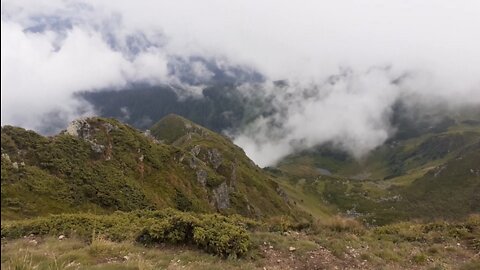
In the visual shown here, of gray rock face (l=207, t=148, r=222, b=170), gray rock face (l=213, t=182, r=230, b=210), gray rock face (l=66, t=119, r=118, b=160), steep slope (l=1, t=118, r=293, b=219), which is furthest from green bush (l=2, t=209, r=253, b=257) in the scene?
gray rock face (l=207, t=148, r=222, b=170)

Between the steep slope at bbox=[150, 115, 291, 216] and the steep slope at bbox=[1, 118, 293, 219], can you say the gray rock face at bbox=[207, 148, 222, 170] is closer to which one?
→ the steep slope at bbox=[150, 115, 291, 216]

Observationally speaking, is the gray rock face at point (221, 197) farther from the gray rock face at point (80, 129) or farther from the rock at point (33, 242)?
the rock at point (33, 242)

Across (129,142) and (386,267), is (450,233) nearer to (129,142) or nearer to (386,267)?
(386,267)

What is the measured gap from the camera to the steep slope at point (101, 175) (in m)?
39.7

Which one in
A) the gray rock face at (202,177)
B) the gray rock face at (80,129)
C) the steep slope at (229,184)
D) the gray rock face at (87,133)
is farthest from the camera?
the steep slope at (229,184)

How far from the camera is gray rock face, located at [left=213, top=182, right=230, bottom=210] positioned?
95344 mm

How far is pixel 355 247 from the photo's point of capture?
61.9ft

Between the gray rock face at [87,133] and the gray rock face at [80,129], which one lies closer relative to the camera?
the gray rock face at [87,133]

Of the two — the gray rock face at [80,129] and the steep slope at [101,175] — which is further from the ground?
the gray rock face at [80,129]

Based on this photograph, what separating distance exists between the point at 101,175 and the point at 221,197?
145ft

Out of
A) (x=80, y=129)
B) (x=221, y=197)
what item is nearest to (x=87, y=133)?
(x=80, y=129)

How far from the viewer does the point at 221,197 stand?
99938 mm

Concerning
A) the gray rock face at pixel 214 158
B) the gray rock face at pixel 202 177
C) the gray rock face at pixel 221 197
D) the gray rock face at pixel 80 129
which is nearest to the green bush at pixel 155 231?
the gray rock face at pixel 80 129

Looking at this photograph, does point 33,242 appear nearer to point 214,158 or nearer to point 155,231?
point 155,231
